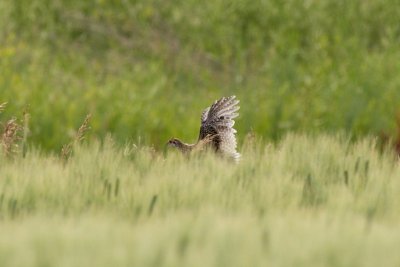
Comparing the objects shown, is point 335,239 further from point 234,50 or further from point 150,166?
point 234,50

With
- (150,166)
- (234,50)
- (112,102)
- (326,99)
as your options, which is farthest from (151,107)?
(150,166)

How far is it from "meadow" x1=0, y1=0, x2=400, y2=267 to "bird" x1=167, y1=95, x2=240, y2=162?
0.42 feet

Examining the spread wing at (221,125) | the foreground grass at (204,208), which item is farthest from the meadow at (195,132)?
the spread wing at (221,125)

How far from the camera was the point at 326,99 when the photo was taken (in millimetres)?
10688

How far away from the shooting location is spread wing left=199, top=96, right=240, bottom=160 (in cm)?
546

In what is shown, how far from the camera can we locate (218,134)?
18.1 feet

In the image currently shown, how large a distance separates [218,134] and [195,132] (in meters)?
4.17

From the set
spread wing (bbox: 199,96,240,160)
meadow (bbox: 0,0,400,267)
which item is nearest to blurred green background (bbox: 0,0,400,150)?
meadow (bbox: 0,0,400,267)

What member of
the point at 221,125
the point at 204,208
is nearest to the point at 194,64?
the point at 221,125

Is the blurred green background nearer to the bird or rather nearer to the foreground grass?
the bird

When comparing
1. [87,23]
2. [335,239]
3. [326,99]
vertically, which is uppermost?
[87,23]

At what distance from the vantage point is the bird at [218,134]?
5.38 meters

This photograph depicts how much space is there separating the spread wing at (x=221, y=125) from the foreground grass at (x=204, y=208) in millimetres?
146

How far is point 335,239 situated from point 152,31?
9.91 m
